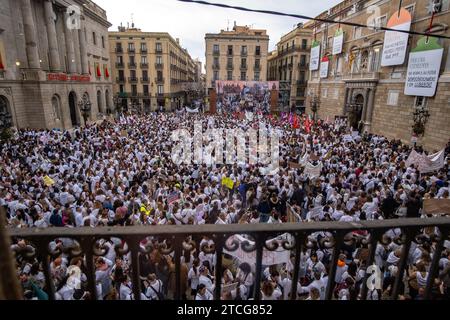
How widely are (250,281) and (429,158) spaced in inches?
398

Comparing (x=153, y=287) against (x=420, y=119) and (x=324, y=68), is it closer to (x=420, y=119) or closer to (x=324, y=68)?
(x=420, y=119)

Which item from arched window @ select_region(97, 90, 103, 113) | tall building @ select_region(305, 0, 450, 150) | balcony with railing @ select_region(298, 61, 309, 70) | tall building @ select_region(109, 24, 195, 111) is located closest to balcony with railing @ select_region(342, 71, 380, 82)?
tall building @ select_region(305, 0, 450, 150)

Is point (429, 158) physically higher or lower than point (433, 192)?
higher

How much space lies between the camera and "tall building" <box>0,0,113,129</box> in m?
24.2

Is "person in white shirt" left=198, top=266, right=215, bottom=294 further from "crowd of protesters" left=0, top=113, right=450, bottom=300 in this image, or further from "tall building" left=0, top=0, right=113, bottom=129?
"tall building" left=0, top=0, right=113, bottom=129

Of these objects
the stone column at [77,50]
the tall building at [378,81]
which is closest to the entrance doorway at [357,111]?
the tall building at [378,81]

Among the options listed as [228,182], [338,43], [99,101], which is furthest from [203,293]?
[99,101]

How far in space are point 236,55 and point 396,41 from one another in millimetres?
38021

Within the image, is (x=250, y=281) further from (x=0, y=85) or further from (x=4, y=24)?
(x=4, y=24)

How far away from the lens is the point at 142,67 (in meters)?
55.1

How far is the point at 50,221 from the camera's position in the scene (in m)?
7.99
